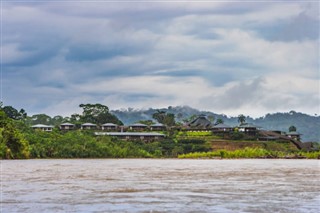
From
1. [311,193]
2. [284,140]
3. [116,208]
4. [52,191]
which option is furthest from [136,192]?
[284,140]

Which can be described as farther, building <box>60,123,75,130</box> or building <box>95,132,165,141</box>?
building <box>60,123,75,130</box>

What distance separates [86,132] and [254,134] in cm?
2857

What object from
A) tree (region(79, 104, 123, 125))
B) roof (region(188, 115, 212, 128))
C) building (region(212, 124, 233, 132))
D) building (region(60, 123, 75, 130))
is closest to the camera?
building (region(212, 124, 233, 132))

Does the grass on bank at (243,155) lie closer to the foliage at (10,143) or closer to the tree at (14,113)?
the foliage at (10,143)

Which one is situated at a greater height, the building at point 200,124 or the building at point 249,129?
the building at point 200,124

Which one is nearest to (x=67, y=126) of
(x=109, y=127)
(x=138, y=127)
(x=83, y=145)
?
(x=109, y=127)

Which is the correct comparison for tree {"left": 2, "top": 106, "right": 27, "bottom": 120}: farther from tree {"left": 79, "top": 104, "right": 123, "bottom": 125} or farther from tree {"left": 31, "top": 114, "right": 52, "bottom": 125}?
tree {"left": 31, "top": 114, "right": 52, "bottom": 125}

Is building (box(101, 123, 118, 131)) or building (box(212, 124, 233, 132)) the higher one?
building (box(101, 123, 118, 131))

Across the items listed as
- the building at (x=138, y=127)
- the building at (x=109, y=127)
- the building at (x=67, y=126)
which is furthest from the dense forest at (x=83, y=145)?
the building at (x=67, y=126)

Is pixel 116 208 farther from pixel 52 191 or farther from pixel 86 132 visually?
pixel 86 132

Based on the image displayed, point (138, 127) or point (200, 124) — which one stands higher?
point (200, 124)

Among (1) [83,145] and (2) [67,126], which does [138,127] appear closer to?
(2) [67,126]

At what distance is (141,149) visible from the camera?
8125 cm

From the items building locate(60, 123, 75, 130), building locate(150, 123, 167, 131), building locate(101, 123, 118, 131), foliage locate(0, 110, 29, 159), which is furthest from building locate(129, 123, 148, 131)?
foliage locate(0, 110, 29, 159)
